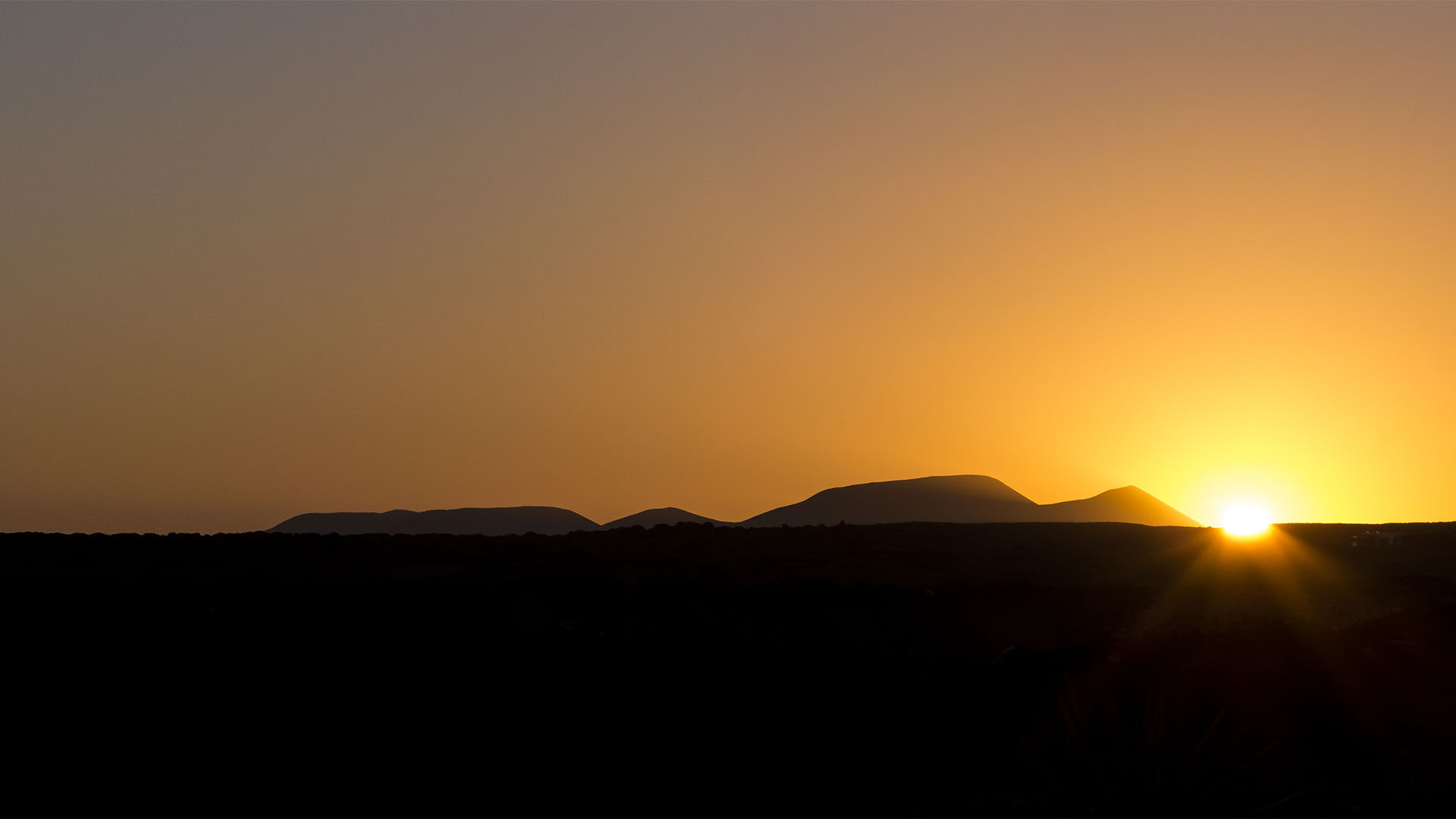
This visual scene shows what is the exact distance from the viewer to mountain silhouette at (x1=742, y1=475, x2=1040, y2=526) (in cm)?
11494

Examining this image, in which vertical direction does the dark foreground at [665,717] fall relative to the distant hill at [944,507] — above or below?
below

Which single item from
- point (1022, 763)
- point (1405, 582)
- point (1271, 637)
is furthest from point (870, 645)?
point (1405, 582)

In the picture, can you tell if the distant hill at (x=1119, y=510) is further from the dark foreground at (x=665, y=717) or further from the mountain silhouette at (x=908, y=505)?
the dark foreground at (x=665, y=717)

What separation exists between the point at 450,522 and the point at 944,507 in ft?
167

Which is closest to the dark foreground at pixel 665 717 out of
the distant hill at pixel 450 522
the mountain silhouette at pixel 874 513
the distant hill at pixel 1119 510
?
the mountain silhouette at pixel 874 513

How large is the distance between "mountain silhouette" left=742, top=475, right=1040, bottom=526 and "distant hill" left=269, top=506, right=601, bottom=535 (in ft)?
93.0

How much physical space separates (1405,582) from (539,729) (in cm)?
2218

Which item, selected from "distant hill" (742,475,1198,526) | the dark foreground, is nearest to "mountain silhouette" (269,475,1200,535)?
"distant hill" (742,475,1198,526)

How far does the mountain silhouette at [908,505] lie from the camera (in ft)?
377

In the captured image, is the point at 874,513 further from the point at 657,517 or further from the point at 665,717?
the point at 665,717

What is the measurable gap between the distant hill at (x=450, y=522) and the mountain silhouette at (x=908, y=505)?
1116 inches

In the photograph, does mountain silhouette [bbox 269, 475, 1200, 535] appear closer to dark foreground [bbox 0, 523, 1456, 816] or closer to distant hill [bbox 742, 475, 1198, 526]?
distant hill [bbox 742, 475, 1198, 526]

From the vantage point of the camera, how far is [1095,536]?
125 ft

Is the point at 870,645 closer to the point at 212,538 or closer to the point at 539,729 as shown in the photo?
the point at 539,729
